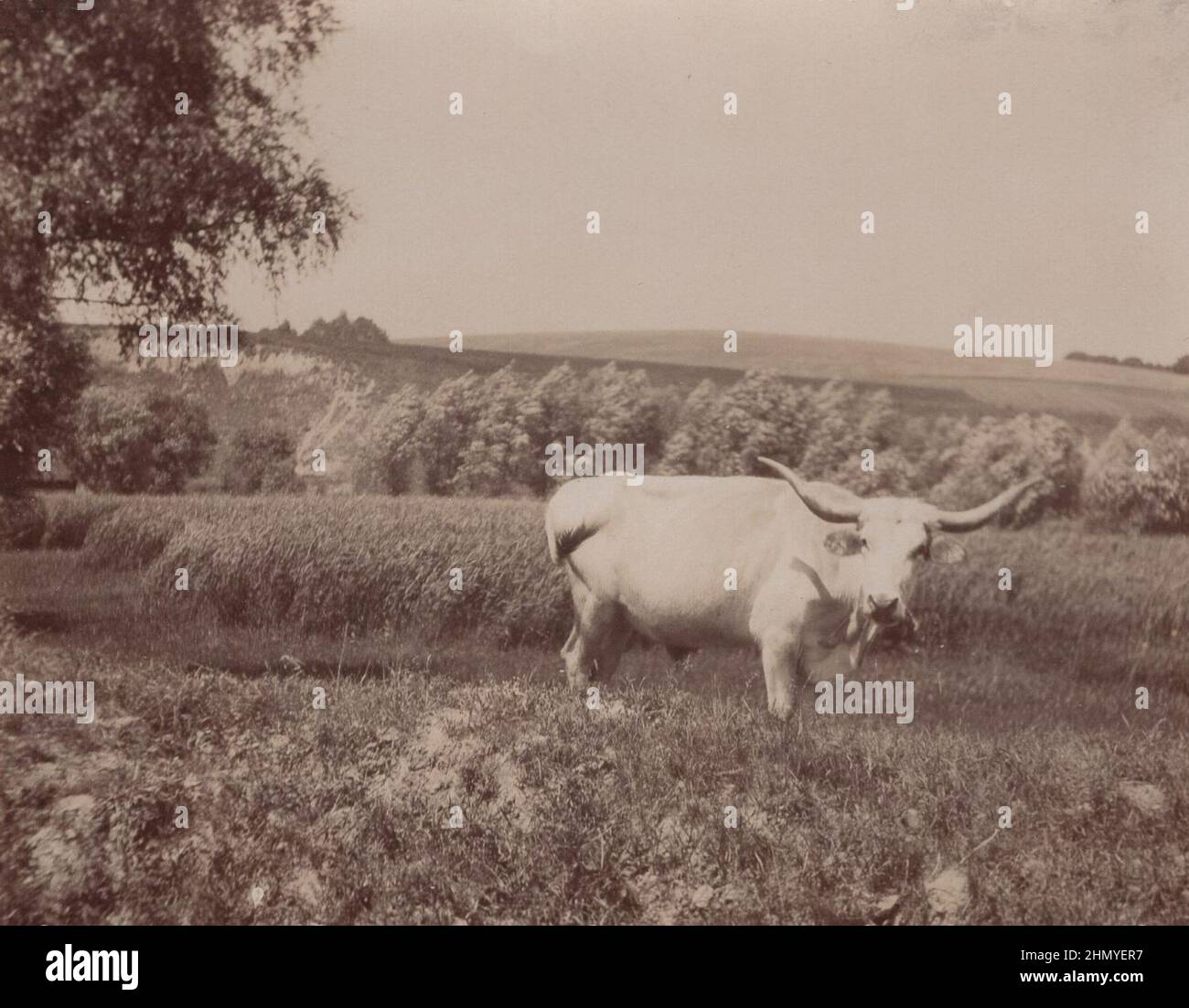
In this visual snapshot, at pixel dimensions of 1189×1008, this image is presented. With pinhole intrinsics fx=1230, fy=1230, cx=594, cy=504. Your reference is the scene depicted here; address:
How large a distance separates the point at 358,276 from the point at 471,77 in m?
0.93

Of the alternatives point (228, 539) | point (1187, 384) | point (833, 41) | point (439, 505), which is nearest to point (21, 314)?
point (228, 539)

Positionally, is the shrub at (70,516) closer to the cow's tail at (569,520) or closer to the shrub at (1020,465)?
the cow's tail at (569,520)

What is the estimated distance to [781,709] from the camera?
15.5ft

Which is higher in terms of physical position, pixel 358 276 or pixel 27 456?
pixel 358 276

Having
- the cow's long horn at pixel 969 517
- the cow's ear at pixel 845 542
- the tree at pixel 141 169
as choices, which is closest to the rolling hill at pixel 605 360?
the tree at pixel 141 169

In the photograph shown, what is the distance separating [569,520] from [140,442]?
5.97ft

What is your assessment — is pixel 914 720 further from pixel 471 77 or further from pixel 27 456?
pixel 27 456

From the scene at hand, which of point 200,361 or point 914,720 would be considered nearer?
point 914,720

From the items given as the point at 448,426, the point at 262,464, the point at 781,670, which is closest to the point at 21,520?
the point at 262,464

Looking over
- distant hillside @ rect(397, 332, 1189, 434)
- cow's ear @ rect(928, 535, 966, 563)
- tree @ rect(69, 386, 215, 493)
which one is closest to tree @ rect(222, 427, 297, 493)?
tree @ rect(69, 386, 215, 493)

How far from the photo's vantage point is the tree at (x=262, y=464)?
16.7 ft

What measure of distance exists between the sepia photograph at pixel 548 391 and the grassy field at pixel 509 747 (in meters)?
0.02

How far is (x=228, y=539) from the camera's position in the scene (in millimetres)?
5125

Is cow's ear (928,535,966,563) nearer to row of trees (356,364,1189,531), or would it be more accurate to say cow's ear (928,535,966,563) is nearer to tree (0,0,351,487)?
row of trees (356,364,1189,531)
